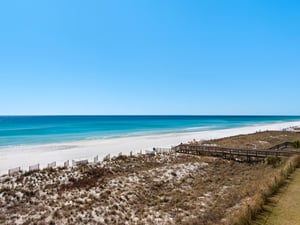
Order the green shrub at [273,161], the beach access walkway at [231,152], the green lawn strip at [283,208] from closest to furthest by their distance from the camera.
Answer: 1. the green lawn strip at [283,208]
2. the green shrub at [273,161]
3. the beach access walkway at [231,152]

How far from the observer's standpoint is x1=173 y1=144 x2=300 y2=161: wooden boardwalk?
1119 inches

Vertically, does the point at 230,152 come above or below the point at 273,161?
above

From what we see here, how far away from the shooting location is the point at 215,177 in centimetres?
2225

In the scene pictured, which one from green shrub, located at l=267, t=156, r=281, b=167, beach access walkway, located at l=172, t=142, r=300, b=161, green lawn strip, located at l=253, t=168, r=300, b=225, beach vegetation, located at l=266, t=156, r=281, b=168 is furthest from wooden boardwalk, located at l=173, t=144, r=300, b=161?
green lawn strip, located at l=253, t=168, r=300, b=225

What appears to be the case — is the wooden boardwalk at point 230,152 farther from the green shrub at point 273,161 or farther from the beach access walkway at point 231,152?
the green shrub at point 273,161

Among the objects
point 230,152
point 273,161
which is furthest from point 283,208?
point 230,152

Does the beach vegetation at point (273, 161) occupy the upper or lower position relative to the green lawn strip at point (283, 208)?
lower

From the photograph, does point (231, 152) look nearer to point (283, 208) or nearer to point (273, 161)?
point (273, 161)

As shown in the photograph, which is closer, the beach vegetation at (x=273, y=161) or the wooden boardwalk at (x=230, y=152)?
the beach vegetation at (x=273, y=161)

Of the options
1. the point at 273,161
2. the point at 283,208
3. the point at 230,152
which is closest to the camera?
the point at 283,208

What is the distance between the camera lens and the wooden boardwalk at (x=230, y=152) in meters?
28.4

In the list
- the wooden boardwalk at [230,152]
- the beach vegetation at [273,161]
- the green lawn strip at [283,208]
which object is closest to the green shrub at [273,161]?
the beach vegetation at [273,161]

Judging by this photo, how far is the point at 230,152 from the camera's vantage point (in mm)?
30609

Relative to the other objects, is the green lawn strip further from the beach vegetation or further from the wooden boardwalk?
the wooden boardwalk
